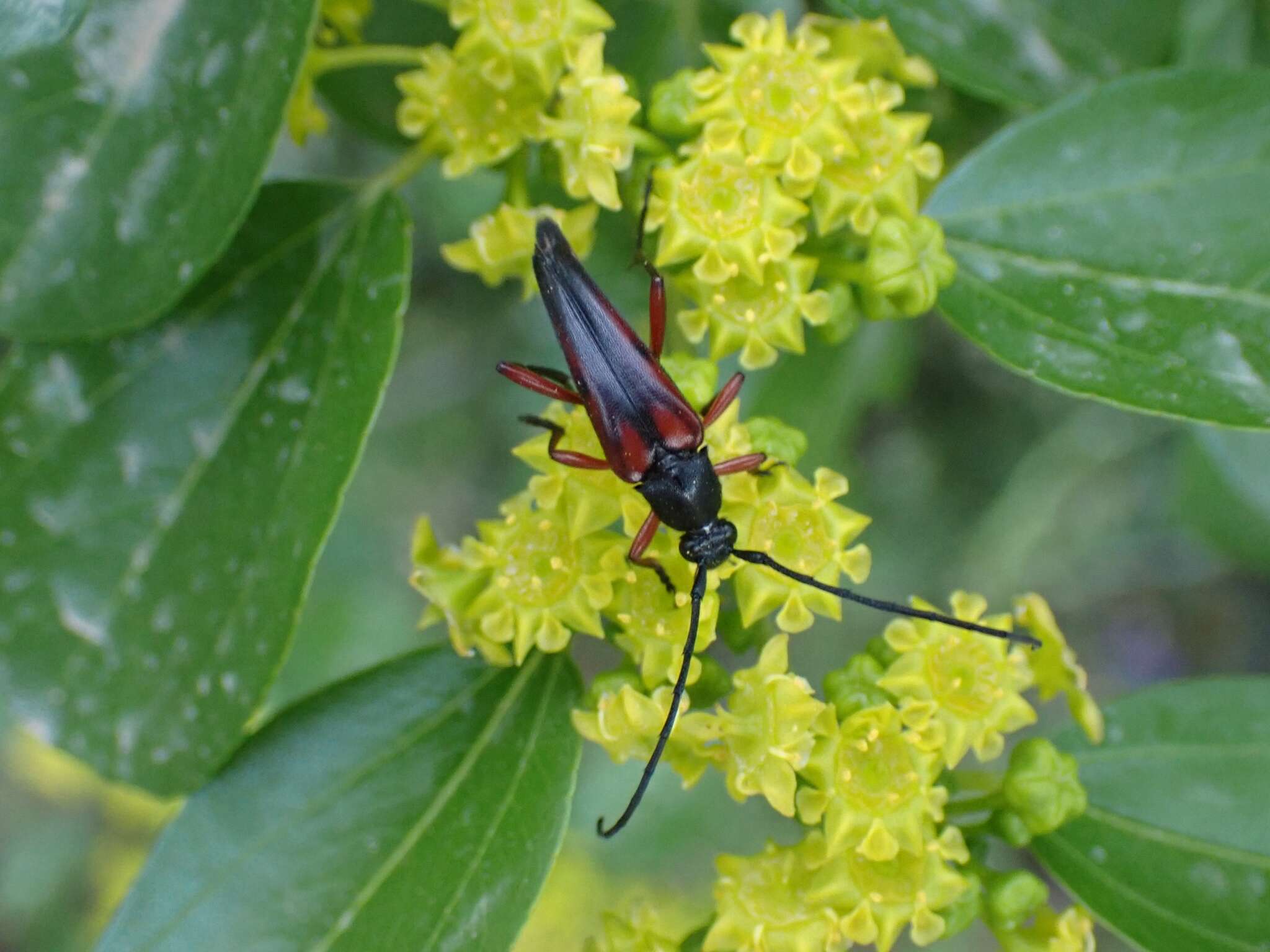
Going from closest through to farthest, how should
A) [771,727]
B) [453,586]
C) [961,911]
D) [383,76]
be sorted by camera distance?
[771,727], [961,911], [453,586], [383,76]

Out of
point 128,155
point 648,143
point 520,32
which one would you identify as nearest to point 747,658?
point 648,143

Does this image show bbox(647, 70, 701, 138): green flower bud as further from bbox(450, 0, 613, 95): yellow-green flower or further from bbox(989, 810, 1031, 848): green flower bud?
bbox(989, 810, 1031, 848): green flower bud

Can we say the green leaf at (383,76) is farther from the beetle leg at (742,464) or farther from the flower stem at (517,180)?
the beetle leg at (742,464)

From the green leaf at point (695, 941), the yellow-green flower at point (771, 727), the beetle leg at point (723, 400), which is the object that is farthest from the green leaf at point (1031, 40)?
the green leaf at point (695, 941)

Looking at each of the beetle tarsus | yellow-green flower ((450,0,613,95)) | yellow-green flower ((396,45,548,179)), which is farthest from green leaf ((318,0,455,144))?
the beetle tarsus

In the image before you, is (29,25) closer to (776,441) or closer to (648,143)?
(648,143)

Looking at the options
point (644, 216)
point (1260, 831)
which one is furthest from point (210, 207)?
point (1260, 831)
